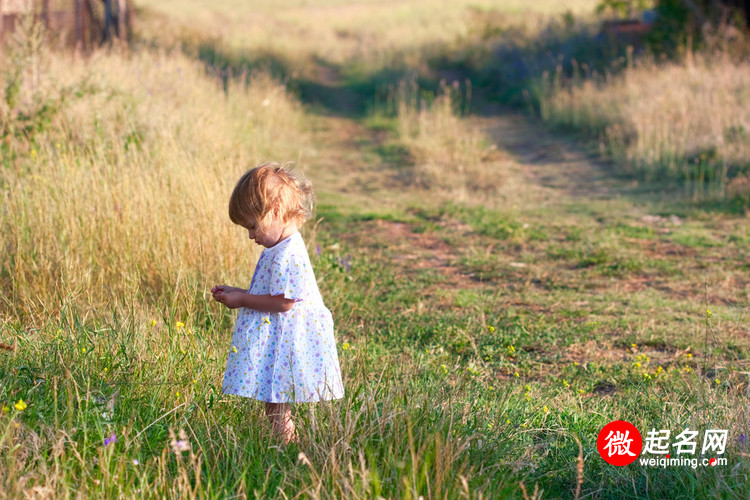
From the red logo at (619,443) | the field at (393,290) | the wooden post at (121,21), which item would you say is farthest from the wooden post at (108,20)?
the red logo at (619,443)

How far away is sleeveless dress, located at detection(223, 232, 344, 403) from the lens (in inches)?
106

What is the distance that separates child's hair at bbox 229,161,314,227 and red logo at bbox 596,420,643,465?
4.74 feet

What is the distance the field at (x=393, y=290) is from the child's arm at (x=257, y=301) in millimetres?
377

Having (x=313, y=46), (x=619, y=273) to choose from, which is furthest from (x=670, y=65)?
(x=313, y=46)

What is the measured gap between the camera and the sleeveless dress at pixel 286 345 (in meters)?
2.70

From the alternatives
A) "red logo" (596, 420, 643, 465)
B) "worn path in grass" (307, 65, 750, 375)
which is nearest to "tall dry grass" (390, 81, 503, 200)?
"worn path in grass" (307, 65, 750, 375)

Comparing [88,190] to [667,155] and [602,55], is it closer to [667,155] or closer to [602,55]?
[667,155]

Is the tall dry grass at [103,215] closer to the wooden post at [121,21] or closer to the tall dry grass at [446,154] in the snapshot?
the tall dry grass at [446,154]

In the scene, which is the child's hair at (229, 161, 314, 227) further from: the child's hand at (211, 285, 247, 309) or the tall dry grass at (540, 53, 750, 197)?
the tall dry grass at (540, 53, 750, 197)

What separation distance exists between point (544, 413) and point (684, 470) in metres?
0.75

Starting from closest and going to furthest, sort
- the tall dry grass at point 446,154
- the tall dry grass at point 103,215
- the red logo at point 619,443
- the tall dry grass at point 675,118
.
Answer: the red logo at point 619,443 → the tall dry grass at point 103,215 → the tall dry grass at point 675,118 → the tall dry grass at point 446,154

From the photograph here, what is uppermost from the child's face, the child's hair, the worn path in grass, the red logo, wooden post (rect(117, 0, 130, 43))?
wooden post (rect(117, 0, 130, 43))

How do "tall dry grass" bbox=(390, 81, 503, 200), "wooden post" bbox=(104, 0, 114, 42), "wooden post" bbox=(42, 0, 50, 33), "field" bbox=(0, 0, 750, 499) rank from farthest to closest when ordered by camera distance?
1. "wooden post" bbox=(104, 0, 114, 42)
2. "wooden post" bbox=(42, 0, 50, 33)
3. "tall dry grass" bbox=(390, 81, 503, 200)
4. "field" bbox=(0, 0, 750, 499)

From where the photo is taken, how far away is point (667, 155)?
8898 mm
